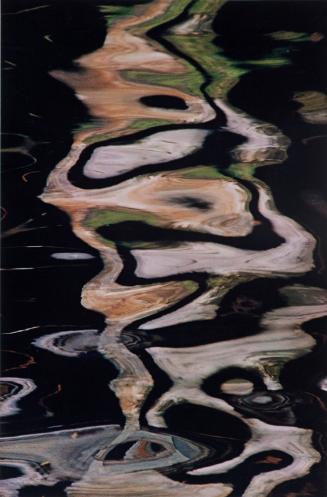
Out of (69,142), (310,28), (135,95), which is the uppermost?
(310,28)

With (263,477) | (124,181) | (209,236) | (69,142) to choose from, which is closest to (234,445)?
(263,477)

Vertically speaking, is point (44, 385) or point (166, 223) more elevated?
point (166, 223)

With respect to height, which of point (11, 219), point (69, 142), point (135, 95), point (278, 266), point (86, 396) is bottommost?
point (86, 396)

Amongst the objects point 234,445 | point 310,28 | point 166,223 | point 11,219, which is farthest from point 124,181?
point 234,445

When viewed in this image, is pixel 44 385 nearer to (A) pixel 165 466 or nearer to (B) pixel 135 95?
(A) pixel 165 466

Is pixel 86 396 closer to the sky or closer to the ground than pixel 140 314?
closer to the ground

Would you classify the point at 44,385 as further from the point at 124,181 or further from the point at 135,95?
the point at 135,95
